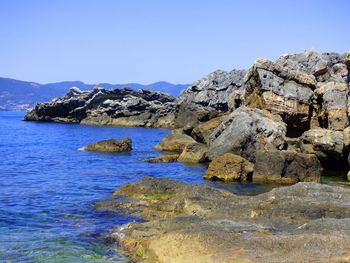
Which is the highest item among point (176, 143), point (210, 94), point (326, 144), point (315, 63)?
point (315, 63)

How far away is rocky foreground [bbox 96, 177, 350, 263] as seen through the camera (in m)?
11.9

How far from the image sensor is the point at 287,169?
31.0 m

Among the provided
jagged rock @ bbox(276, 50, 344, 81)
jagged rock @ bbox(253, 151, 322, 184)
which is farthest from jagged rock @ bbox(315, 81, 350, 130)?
jagged rock @ bbox(276, 50, 344, 81)

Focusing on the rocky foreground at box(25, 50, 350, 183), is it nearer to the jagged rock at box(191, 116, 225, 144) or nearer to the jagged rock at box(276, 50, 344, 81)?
the jagged rock at box(191, 116, 225, 144)

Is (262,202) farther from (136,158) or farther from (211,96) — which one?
(211,96)

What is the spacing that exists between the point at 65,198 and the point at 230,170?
11210mm

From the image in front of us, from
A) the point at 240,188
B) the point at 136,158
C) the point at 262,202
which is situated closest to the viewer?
the point at 262,202

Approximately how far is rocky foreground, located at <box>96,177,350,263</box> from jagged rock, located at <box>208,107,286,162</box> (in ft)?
44.7

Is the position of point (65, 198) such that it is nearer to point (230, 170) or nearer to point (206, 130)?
point (230, 170)

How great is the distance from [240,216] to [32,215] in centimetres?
993

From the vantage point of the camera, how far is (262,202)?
1867 centimetres

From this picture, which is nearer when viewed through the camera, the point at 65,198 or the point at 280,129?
the point at 65,198

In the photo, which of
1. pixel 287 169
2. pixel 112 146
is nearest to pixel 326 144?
pixel 287 169

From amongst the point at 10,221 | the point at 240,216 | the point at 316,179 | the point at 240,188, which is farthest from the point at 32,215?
the point at 316,179
